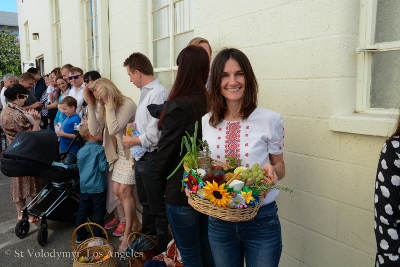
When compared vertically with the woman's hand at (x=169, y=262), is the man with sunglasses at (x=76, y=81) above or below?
above

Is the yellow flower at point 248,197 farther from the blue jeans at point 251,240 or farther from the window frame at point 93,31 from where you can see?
the window frame at point 93,31

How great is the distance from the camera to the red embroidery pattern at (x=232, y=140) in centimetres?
202

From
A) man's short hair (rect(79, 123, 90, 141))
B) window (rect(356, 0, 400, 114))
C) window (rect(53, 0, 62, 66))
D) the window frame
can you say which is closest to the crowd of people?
man's short hair (rect(79, 123, 90, 141))

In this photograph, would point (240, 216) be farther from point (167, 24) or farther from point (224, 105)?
point (167, 24)

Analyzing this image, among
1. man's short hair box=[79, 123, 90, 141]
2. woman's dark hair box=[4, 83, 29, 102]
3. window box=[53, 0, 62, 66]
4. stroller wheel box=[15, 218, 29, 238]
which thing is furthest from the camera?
window box=[53, 0, 62, 66]

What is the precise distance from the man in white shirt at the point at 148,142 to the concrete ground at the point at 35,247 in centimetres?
81

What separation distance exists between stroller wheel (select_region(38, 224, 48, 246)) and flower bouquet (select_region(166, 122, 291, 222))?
3.12m

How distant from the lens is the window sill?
2061 mm

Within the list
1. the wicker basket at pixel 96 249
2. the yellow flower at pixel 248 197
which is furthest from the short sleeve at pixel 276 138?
the wicker basket at pixel 96 249

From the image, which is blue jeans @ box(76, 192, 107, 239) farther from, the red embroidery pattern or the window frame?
the window frame

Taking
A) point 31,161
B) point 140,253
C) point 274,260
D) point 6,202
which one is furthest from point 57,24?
point 274,260

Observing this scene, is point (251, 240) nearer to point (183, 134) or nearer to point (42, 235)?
point (183, 134)

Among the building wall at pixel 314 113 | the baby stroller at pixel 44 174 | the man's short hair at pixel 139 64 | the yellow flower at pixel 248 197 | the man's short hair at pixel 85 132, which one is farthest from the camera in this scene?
the man's short hair at pixel 85 132

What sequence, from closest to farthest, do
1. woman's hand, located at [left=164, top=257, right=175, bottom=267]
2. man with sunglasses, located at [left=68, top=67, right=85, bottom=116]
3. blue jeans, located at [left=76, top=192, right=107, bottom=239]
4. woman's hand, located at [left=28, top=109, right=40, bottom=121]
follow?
woman's hand, located at [left=164, top=257, right=175, bottom=267] < blue jeans, located at [left=76, top=192, right=107, bottom=239] < woman's hand, located at [left=28, top=109, right=40, bottom=121] < man with sunglasses, located at [left=68, top=67, right=85, bottom=116]
